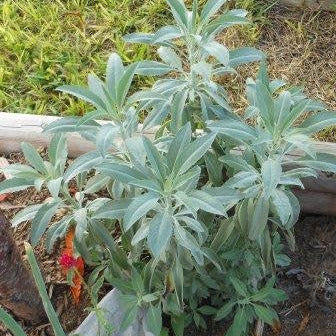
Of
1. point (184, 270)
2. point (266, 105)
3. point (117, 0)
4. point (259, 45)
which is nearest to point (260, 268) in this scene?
point (184, 270)

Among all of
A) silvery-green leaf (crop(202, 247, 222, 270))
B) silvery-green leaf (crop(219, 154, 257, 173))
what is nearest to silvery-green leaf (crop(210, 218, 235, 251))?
silvery-green leaf (crop(202, 247, 222, 270))

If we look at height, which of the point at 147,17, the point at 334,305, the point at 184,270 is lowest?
the point at 334,305

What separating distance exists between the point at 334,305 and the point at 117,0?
2.00 meters

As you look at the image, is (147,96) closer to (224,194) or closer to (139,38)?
(139,38)

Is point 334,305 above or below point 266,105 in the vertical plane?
below

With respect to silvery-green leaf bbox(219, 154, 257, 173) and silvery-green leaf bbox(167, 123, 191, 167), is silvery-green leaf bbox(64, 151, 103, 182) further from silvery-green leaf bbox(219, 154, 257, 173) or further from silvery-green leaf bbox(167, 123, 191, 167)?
silvery-green leaf bbox(219, 154, 257, 173)

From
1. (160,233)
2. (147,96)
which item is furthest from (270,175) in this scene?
(147,96)

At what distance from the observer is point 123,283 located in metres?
2.28

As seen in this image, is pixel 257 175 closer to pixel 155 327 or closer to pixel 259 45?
pixel 155 327

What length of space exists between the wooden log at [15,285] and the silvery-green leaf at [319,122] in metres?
0.97

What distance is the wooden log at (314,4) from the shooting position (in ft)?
11.6

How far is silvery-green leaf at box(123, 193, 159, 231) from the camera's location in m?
1.71

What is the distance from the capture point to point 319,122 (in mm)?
1958

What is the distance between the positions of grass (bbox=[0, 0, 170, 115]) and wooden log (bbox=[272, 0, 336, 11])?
0.69 metres
